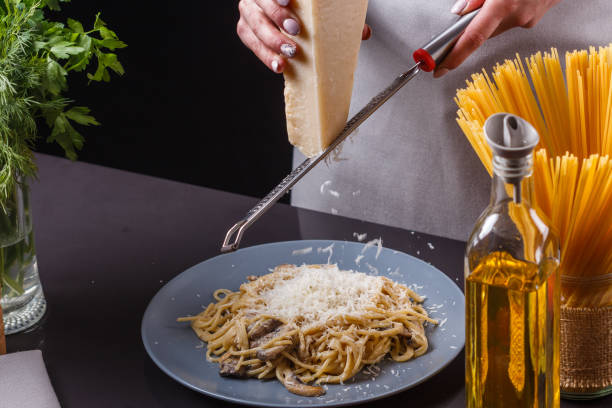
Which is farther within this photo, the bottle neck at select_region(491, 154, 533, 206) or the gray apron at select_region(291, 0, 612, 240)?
the gray apron at select_region(291, 0, 612, 240)

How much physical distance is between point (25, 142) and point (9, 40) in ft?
0.61

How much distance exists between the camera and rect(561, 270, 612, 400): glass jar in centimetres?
98

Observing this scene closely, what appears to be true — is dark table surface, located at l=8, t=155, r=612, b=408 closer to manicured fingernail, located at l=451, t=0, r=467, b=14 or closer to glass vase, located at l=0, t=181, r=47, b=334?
glass vase, located at l=0, t=181, r=47, b=334

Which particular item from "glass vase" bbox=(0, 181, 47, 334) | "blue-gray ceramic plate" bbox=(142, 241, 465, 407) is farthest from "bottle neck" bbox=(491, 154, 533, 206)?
"glass vase" bbox=(0, 181, 47, 334)

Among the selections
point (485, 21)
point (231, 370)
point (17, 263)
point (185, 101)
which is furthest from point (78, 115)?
point (185, 101)

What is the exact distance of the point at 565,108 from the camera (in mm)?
1033

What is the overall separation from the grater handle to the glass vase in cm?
→ 74

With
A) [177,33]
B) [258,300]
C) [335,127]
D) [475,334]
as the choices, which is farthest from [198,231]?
[177,33]

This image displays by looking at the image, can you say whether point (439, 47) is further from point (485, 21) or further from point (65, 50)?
point (65, 50)

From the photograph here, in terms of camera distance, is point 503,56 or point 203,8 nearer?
point 503,56

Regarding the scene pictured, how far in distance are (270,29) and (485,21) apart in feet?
1.33

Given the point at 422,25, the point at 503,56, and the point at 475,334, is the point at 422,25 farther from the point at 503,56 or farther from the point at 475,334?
the point at 475,334

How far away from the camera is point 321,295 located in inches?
51.1

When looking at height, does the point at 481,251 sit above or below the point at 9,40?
below
